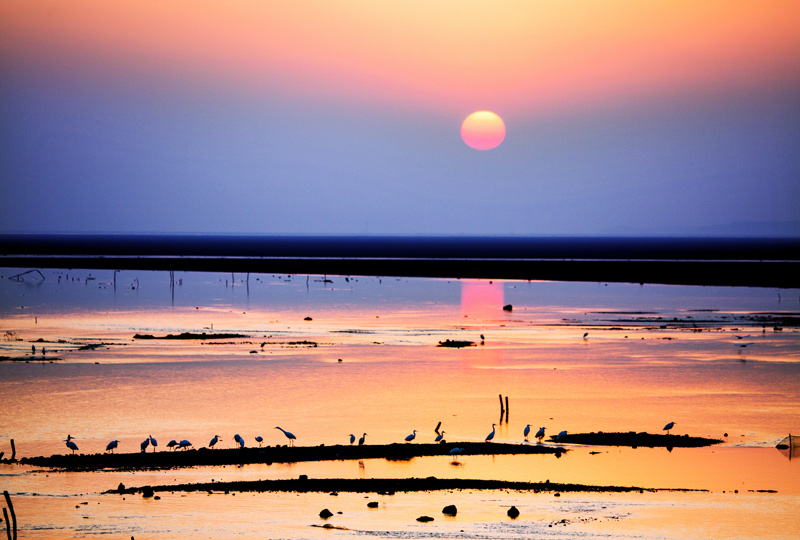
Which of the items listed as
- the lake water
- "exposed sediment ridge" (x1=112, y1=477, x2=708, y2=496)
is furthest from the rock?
"exposed sediment ridge" (x1=112, y1=477, x2=708, y2=496)

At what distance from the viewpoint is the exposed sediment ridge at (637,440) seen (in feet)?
98.2

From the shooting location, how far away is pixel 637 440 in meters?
30.2

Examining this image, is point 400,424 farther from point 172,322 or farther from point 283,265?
point 283,265

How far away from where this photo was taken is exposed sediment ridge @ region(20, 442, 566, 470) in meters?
26.7

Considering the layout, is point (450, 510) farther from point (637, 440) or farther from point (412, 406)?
point (412, 406)

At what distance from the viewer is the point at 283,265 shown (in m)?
155

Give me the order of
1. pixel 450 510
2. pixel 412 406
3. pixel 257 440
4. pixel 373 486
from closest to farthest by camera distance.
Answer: pixel 450 510 → pixel 373 486 → pixel 257 440 → pixel 412 406

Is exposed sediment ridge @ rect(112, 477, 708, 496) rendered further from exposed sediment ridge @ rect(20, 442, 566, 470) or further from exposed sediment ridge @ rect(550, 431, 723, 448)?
exposed sediment ridge @ rect(550, 431, 723, 448)

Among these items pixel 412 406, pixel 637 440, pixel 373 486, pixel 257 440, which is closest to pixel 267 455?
pixel 257 440

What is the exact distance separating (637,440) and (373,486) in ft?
33.5

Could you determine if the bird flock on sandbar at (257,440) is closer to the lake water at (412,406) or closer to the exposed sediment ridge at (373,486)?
the lake water at (412,406)

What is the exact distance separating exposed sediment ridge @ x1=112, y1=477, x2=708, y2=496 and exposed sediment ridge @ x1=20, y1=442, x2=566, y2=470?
7.59 feet

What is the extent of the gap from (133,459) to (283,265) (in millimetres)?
128273

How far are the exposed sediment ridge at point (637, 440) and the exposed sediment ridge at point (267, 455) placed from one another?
1486 millimetres
